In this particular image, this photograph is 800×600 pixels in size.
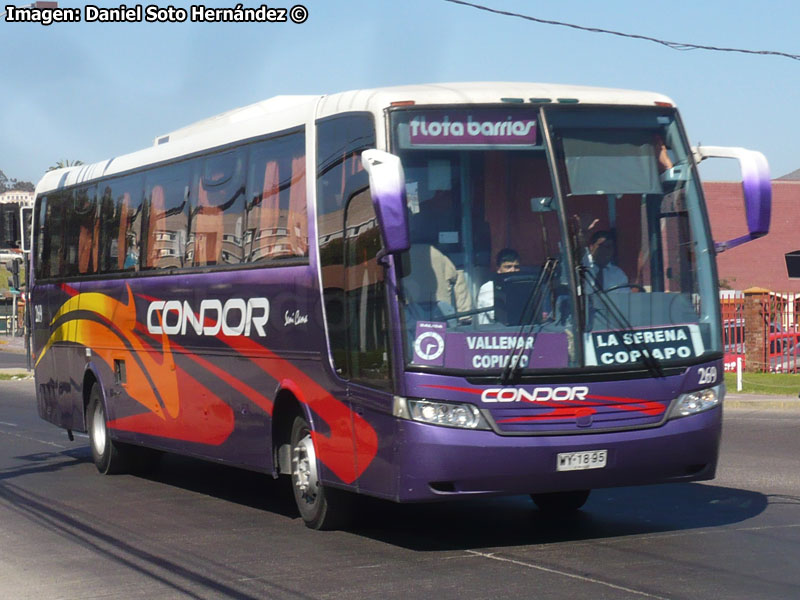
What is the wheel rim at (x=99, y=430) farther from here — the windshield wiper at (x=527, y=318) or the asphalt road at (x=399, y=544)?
the windshield wiper at (x=527, y=318)

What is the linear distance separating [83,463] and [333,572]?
8.43m

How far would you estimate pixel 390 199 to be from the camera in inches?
328

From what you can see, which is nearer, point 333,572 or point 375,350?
point 333,572

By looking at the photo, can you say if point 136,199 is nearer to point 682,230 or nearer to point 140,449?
point 140,449

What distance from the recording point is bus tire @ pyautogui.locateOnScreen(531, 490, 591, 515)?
35.6 ft

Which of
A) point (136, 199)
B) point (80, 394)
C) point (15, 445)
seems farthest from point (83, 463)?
point (136, 199)

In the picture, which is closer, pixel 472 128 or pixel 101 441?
pixel 472 128

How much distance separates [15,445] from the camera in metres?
18.4

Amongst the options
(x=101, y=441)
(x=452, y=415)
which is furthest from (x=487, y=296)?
(x=101, y=441)

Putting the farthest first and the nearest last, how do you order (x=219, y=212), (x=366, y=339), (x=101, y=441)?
1. (x=101, y=441)
2. (x=219, y=212)
3. (x=366, y=339)

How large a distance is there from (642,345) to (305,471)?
9.28 feet

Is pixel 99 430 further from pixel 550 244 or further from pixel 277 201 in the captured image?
pixel 550 244

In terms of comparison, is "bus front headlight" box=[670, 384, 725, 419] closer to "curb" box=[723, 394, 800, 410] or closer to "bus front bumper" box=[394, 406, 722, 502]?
"bus front bumper" box=[394, 406, 722, 502]

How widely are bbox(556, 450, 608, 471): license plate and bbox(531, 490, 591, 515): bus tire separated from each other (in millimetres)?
1911
